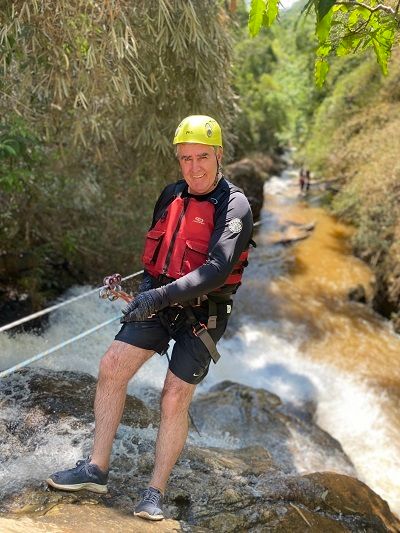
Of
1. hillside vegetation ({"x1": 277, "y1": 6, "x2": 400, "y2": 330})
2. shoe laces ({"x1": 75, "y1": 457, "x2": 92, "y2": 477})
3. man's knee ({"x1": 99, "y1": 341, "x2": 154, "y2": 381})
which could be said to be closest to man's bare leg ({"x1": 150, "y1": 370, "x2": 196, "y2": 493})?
man's knee ({"x1": 99, "y1": 341, "x2": 154, "y2": 381})

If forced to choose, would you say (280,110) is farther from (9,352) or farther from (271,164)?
(9,352)

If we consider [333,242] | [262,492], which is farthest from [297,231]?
[262,492]

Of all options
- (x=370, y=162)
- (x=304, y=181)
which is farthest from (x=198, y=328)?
(x=304, y=181)

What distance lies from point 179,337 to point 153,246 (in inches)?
22.7

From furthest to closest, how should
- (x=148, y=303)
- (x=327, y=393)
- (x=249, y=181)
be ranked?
(x=249, y=181) < (x=327, y=393) < (x=148, y=303)

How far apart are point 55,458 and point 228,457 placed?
5.04 feet

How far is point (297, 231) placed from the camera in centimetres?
1688

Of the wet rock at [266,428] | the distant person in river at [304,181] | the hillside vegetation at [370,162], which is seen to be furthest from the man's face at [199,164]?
the distant person in river at [304,181]

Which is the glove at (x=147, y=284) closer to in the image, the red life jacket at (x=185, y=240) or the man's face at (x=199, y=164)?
the red life jacket at (x=185, y=240)

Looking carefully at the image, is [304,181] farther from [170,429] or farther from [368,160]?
[170,429]

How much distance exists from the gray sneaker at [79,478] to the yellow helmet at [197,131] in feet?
6.39

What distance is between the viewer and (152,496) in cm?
282

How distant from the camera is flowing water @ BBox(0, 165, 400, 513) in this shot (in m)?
6.01

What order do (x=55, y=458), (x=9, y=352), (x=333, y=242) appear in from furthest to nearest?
(x=333, y=242) → (x=9, y=352) → (x=55, y=458)
